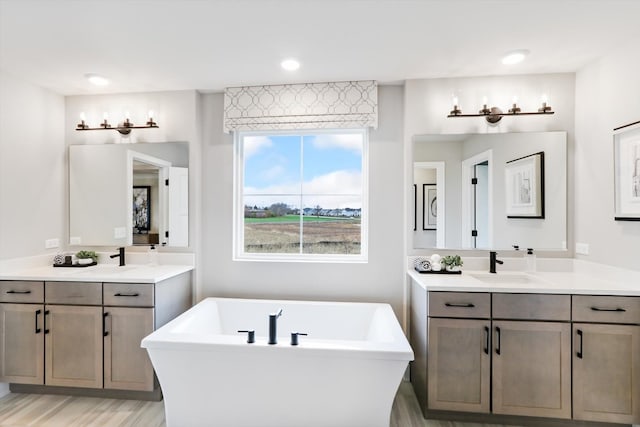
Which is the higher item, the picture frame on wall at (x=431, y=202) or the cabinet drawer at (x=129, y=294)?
the picture frame on wall at (x=431, y=202)

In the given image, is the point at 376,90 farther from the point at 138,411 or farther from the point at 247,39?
the point at 138,411

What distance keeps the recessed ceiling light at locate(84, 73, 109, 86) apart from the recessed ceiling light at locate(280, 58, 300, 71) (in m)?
1.55

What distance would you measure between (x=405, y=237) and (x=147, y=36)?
94.3 inches

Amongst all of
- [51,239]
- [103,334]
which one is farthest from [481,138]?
[51,239]

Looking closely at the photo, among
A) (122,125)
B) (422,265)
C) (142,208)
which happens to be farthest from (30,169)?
(422,265)

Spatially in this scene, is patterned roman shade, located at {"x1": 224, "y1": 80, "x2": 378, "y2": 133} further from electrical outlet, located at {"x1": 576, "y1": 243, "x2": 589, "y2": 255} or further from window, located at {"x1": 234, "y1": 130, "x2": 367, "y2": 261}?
electrical outlet, located at {"x1": 576, "y1": 243, "x2": 589, "y2": 255}

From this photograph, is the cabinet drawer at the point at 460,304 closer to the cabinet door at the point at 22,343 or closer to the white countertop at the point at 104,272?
the white countertop at the point at 104,272

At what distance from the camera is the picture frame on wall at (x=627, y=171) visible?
2.09m

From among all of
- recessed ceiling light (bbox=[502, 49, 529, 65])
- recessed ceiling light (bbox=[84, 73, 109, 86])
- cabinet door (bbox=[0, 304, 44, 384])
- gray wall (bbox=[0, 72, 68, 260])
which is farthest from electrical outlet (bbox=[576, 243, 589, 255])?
gray wall (bbox=[0, 72, 68, 260])

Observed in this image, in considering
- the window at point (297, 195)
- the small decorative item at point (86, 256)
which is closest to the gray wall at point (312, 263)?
the window at point (297, 195)

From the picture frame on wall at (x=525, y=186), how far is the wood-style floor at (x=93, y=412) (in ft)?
5.43

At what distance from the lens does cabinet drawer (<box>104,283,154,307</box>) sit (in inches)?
96.4

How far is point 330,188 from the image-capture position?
310 centimetres

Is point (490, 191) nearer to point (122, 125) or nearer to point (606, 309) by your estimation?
point (606, 309)
